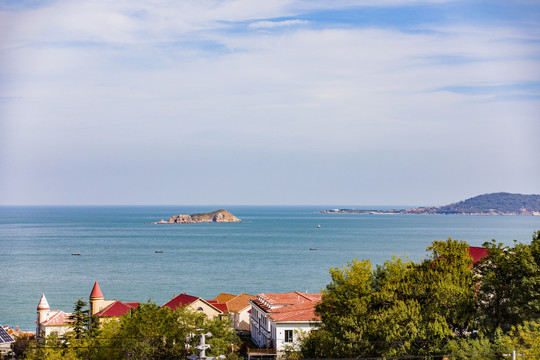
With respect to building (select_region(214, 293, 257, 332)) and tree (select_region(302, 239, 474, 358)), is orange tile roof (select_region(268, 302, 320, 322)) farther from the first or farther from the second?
building (select_region(214, 293, 257, 332))

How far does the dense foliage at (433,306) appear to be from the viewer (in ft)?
108

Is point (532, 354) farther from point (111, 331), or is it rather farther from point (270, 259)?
point (270, 259)

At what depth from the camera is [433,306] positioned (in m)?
34.7

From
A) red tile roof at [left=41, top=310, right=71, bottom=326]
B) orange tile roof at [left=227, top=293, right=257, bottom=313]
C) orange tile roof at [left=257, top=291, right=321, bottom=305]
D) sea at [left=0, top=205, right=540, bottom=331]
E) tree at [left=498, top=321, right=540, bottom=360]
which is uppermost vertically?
tree at [left=498, top=321, right=540, bottom=360]

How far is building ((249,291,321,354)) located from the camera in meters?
48.7

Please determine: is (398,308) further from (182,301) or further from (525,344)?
(182,301)

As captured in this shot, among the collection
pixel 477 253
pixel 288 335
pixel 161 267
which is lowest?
pixel 161 267

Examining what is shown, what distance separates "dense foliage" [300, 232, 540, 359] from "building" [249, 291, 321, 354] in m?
7.96

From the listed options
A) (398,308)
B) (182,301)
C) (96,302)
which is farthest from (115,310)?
(398,308)

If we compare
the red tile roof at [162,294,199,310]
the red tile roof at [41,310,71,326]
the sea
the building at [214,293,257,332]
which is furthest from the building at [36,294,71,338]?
the sea

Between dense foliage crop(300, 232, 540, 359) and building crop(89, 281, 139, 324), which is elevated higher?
dense foliage crop(300, 232, 540, 359)

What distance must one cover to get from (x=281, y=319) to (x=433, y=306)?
17.1 meters

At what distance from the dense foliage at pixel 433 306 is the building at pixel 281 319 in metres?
7.96

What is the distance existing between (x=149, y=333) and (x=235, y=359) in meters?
6.73
